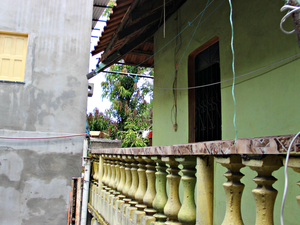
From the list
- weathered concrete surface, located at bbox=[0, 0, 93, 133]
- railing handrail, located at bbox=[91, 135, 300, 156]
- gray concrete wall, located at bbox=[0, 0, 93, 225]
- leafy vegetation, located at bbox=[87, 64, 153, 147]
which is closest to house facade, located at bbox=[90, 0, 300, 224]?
railing handrail, located at bbox=[91, 135, 300, 156]

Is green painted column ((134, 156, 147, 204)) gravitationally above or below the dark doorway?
below

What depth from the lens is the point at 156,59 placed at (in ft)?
24.6

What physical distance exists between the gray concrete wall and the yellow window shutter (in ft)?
0.51

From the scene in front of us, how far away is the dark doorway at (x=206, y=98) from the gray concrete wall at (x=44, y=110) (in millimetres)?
2618

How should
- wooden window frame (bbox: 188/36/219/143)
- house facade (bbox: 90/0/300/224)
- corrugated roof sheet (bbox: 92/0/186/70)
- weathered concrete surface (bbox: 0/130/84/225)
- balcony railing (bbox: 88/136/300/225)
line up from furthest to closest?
weathered concrete surface (bbox: 0/130/84/225) → wooden window frame (bbox: 188/36/219/143) → corrugated roof sheet (bbox: 92/0/186/70) → house facade (bbox: 90/0/300/224) → balcony railing (bbox: 88/136/300/225)

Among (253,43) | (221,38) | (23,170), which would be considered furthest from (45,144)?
(253,43)

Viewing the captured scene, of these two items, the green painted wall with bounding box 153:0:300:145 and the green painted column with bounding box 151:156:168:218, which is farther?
the green painted wall with bounding box 153:0:300:145

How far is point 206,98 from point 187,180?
3574mm

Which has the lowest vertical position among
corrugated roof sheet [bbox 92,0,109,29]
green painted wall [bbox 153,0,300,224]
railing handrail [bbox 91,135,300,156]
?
railing handrail [bbox 91,135,300,156]

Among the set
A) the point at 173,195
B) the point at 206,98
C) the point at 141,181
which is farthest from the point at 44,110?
the point at 173,195

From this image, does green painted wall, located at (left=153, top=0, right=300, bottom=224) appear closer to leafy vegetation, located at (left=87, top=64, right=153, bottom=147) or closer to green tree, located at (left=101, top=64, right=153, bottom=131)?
leafy vegetation, located at (left=87, top=64, right=153, bottom=147)

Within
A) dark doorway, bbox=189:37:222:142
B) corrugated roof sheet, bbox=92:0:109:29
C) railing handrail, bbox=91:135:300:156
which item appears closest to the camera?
railing handrail, bbox=91:135:300:156

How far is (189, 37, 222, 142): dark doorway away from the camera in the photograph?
495 centimetres

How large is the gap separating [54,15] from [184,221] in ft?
20.3
